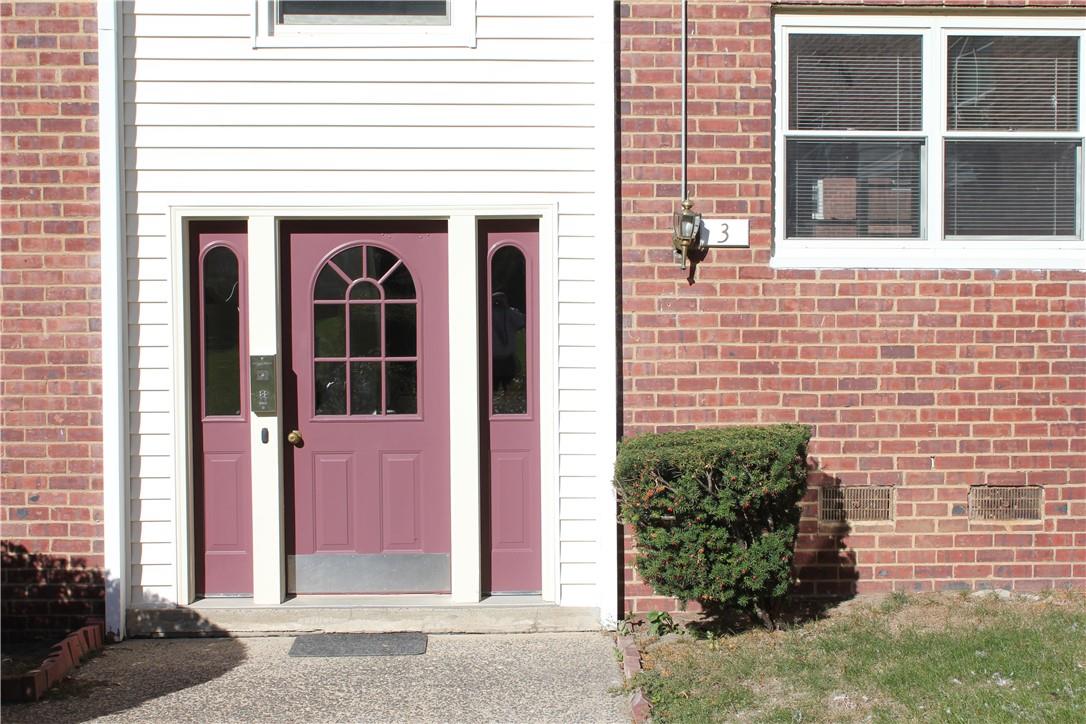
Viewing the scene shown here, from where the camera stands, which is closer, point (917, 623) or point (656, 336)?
point (917, 623)

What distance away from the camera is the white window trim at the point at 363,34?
6.06 m

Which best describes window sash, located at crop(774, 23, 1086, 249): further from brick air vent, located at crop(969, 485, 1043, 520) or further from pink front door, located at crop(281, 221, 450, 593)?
pink front door, located at crop(281, 221, 450, 593)

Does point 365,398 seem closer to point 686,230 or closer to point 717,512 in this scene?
point 686,230

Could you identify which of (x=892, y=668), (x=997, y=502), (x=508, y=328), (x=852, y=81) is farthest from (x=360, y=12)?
(x=997, y=502)

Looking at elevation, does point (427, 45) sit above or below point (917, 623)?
above

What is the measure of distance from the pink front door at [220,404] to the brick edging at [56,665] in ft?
2.10

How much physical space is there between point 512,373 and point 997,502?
291 cm

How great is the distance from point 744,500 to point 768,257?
5.13ft

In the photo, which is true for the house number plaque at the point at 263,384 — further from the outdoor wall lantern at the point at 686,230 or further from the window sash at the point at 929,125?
the window sash at the point at 929,125

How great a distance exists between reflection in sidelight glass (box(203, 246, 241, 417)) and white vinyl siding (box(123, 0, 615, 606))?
0.72 feet

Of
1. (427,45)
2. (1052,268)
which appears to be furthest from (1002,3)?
(427,45)

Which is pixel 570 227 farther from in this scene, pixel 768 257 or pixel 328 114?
pixel 328 114

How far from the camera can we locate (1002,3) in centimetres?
614

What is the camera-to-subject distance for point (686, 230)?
586 cm
